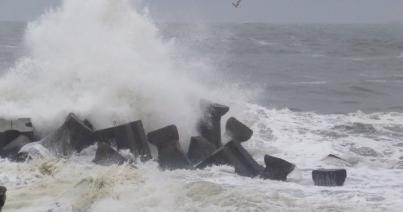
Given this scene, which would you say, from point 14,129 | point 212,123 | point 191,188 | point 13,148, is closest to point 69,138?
point 13,148

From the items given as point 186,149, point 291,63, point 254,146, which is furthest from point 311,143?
point 291,63

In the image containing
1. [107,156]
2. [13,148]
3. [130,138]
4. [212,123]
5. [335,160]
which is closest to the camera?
[107,156]

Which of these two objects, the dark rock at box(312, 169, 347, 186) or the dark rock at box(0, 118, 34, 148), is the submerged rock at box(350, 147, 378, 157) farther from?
the dark rock at box(0, 118, 34, 148)

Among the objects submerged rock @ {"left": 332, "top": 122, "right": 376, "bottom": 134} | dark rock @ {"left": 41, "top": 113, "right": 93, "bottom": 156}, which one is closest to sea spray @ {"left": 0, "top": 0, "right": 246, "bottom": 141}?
dark rock @ {"left": 41, "top": 113, "right": 93, "bottom": 156}

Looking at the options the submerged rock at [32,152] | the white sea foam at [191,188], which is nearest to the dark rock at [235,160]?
the white sea foam at [191,188]

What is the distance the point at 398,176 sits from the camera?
962 cm

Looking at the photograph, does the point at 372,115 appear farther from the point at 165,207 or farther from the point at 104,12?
the point at 165,207

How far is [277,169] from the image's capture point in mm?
9148

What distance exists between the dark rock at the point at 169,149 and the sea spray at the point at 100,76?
1461mm

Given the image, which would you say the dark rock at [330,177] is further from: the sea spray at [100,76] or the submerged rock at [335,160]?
the sea spray at [100,76]

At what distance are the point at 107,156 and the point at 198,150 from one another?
1390mm

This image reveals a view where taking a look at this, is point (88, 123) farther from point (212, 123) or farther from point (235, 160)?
point (235, 160)

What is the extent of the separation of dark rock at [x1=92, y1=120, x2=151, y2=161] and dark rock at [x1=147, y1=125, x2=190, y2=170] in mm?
155

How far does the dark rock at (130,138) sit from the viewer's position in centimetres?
988
